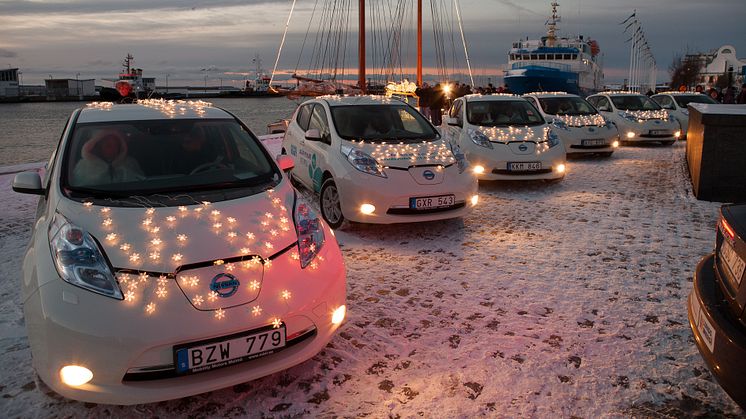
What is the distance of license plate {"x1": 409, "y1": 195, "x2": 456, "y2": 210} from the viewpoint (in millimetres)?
5867

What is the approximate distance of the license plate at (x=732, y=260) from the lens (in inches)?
91.8

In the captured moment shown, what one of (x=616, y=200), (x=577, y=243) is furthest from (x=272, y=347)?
(x=616, y=200)

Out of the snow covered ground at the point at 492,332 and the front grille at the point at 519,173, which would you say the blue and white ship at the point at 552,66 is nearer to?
the front grille at the point at 519,173

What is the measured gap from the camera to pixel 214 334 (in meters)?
2.57

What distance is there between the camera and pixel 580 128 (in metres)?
12.6

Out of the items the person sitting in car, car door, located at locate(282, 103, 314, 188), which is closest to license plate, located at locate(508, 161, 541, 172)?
car door, located at locate(282, 103, 314, 188)

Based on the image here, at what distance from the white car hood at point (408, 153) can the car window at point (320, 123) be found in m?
0.47

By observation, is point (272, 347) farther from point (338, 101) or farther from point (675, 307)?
point (338, 101)

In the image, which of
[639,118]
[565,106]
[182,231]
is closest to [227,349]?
[182,231]

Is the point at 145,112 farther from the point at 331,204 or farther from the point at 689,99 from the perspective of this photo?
the point at 689,99

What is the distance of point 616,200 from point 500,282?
14.4 feet

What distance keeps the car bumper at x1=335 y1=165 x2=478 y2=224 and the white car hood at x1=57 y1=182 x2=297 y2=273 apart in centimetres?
254

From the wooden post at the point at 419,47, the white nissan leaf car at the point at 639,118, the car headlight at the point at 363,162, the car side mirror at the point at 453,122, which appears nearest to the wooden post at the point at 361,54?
the wooden post at the point at 419,47

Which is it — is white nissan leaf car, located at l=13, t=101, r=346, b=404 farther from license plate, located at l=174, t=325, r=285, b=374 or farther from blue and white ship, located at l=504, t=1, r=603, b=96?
blue and white ship, located at l=504, t=1, r=603, b=96
